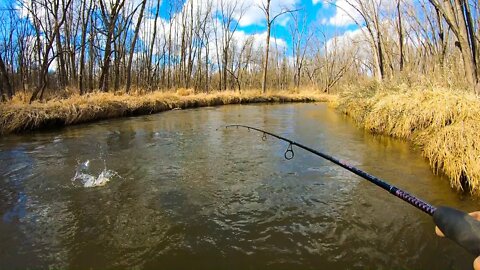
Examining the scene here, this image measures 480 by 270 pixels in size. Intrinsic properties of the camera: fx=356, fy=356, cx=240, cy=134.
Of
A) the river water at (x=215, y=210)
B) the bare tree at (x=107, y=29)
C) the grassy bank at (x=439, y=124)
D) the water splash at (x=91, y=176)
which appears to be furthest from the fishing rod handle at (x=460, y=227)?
the bare tree at (x=107, y=29)

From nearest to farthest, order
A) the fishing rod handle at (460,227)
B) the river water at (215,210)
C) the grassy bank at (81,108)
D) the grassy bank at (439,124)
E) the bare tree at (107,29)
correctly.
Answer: the fishing rod handle at (460,227) < the river water at (215,210) < the grassy bank at (439,124) < the grassy bank at (81,108) < the bare tree at (107,29)

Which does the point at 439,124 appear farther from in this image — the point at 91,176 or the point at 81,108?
the point at 81,108

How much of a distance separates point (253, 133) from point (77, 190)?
5273 millimetres

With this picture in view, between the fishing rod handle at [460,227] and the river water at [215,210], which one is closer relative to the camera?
the fishing rod handle at [460,227]

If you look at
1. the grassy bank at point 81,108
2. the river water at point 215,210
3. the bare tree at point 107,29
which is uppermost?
the bare tree at point 107,29

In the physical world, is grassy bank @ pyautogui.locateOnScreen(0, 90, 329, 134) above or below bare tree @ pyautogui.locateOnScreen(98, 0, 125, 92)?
below

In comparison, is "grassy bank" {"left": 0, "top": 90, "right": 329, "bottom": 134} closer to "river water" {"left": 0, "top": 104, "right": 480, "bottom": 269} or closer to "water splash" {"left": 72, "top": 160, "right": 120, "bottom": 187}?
"river water" {"left": 0, "top": 104, "right": 480, "bottom": 269}

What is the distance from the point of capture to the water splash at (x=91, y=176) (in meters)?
4.72

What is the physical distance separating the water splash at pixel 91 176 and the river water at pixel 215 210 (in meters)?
0.02

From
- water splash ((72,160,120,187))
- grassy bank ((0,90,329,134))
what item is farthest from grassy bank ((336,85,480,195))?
grassy bank ((0,90,329,134))

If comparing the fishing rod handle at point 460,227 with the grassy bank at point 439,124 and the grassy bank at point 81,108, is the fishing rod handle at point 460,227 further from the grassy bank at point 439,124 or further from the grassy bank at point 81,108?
the grassy bank at point 81,108

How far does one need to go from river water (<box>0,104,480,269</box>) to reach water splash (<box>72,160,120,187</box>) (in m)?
0.02

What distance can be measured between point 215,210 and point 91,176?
2.22 m

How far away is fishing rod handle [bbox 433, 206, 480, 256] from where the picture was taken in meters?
1.16
